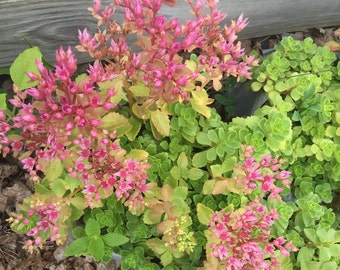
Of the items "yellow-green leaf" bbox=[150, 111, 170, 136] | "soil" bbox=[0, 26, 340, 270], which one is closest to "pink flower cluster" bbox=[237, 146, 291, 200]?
"yellow-green leaf" bbox=[150, 111, 170, 136]

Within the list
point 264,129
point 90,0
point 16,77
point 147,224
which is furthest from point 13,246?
point 264,129

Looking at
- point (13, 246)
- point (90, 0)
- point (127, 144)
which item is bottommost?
point (13, 246)

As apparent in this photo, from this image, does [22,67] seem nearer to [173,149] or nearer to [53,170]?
[53,170]

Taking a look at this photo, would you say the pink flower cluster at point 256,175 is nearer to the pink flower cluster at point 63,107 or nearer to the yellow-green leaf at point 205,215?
the yellow-green leaf at point 205,215

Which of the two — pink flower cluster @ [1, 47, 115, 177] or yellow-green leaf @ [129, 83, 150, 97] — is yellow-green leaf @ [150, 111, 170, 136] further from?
pink flower cluster @ [1, 47, 115, 177]

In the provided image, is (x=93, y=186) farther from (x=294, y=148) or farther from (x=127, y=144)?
(x=294, y=148)

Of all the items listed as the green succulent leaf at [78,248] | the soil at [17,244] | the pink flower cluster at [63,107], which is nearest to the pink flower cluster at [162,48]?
the pink flower cluster at [63,107]

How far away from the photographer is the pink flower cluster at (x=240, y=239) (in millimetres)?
1159

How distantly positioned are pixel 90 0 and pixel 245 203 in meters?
0.88

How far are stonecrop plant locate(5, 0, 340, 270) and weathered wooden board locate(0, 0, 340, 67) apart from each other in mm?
259

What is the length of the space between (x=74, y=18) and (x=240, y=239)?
96 centimetres

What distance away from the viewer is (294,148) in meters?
1.51

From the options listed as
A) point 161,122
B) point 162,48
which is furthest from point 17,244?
point 162,48

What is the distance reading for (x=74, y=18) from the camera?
1609 millimetres
